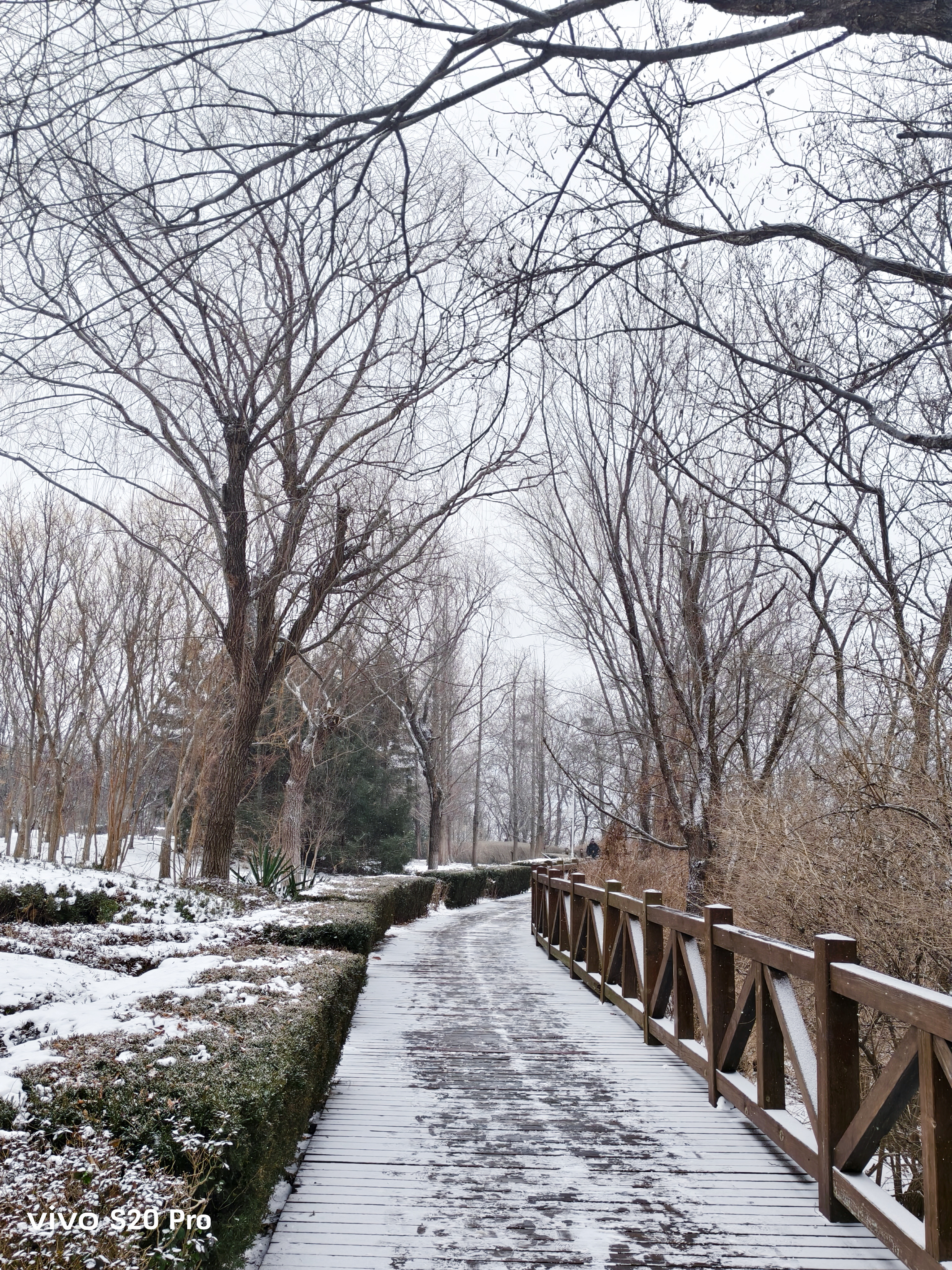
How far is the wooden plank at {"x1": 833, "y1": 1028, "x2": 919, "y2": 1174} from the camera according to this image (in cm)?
297

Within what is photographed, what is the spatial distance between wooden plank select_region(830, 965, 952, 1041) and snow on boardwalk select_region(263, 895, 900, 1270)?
898 mm

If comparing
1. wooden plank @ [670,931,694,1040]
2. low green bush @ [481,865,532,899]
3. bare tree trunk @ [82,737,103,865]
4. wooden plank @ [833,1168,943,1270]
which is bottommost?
low green bush @ [481,865,532,899]

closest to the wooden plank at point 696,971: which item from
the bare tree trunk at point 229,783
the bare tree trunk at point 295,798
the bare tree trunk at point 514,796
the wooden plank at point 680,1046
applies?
the wooden plank at point 680,1046

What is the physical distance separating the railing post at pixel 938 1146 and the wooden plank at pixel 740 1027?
1.69 m

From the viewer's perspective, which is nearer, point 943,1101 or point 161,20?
point 943,1101

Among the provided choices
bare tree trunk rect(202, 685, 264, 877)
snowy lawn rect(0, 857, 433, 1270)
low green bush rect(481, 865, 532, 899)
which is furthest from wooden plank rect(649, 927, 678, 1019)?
low green bush rect(481, 865, 532, 899)

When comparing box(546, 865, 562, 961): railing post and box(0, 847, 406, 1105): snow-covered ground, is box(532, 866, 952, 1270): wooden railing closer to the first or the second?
box(0, 847, 406, 1105): snow-covered ground

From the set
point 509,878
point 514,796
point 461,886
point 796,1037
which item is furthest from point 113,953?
point 514,796

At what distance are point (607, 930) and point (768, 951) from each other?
400 cm

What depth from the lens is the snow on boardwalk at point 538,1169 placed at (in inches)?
132

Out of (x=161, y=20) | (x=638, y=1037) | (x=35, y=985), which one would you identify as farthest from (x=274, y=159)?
(x=638, y=1037)

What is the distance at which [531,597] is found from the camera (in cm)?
1498

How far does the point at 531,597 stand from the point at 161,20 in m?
11.9

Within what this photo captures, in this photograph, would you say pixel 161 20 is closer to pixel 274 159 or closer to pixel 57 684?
pixel 274 159
